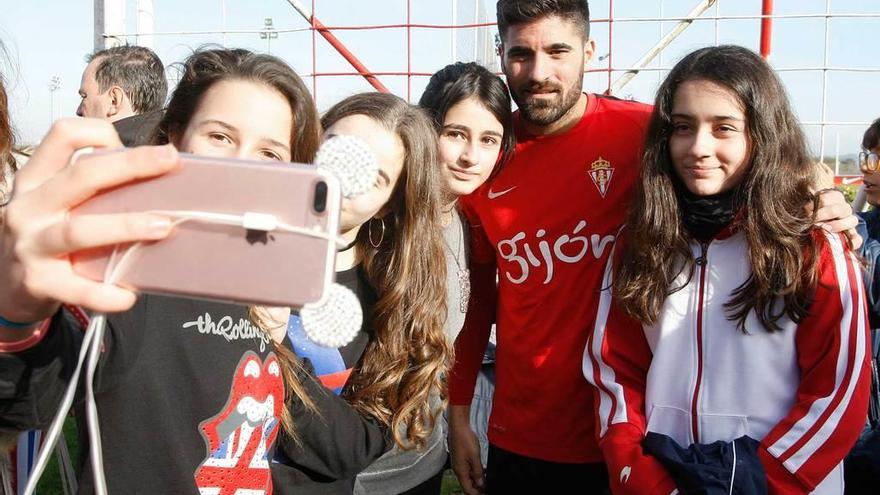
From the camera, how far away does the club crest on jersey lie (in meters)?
2.01

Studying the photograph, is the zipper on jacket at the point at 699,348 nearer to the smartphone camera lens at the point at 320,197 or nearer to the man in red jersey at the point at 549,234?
the man in red jersey at the point at 549,234

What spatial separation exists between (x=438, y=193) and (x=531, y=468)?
97 centimetres

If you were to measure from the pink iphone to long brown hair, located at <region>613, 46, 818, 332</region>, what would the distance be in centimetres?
125

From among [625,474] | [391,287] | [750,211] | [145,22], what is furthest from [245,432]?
[145,22]

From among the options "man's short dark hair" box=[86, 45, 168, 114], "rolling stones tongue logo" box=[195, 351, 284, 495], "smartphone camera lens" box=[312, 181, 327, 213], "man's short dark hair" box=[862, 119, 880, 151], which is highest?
"man's short dark hair" box=[86, 45, 168, 114]

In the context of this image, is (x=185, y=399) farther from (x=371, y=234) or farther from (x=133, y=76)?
(x=133, y=76)

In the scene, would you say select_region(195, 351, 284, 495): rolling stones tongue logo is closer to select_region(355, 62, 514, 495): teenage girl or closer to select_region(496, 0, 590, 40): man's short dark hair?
select_region(355, 62, 514, 495): teenage girl

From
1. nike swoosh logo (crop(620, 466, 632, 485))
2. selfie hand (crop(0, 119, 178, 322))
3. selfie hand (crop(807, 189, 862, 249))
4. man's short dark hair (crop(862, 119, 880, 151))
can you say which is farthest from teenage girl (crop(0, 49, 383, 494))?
man's short dark hair (crop(862, 119, 880, 151))

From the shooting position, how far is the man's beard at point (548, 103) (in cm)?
206

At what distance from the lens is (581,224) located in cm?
200

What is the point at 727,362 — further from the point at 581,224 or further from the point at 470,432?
the point at 470,432

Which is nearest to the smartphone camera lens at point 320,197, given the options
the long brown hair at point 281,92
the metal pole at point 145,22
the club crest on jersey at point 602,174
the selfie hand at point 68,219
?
the selfie hand at point 68,219

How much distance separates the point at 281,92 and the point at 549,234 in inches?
40.2

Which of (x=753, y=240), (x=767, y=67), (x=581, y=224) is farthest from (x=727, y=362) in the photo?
(x=767, y=67)
